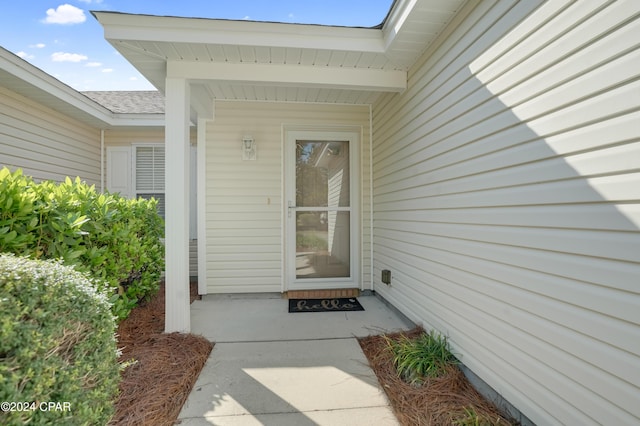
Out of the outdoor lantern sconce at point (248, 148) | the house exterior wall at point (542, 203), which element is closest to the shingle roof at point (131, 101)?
the outdoor lantern sconce at point (248, 148)

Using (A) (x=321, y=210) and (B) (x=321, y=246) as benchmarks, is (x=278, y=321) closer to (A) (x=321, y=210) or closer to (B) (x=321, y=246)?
(B) (x=321, y=246)

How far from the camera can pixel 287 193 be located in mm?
4078

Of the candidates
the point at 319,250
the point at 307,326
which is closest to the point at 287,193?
the point at 319,250

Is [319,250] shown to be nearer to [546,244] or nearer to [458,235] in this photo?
[458,235]

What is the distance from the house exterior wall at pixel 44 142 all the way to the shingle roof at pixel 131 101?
60 centimetres

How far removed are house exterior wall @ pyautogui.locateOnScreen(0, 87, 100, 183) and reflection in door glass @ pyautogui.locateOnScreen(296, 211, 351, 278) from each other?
354 centimetres

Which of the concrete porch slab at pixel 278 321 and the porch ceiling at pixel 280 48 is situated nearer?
the porch ceiling at pixel 280 48

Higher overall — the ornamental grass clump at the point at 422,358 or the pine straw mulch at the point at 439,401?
the ornamental grass clump at the point at 422,358

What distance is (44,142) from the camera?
413 centimetres

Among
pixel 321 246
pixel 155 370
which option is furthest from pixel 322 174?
pixel 155 370

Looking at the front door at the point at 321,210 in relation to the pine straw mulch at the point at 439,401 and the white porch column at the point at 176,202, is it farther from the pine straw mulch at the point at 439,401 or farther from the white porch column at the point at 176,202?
the pine straw mulch at the point at 439,401

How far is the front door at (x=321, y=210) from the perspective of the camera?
13.4ft

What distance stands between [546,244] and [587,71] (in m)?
0.76

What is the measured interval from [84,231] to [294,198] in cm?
234
